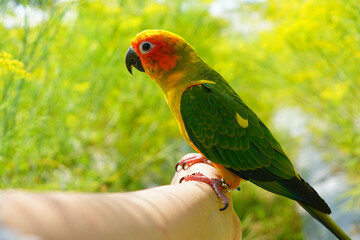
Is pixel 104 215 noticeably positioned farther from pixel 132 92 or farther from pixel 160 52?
pixel 132 92

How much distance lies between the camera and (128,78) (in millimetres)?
2080

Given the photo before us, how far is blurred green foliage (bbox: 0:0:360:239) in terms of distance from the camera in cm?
150

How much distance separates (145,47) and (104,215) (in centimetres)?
81

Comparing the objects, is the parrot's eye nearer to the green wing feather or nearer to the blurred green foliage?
the green wing feather

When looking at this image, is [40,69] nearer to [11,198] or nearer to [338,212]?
[11,198]

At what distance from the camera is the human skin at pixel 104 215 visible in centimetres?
32

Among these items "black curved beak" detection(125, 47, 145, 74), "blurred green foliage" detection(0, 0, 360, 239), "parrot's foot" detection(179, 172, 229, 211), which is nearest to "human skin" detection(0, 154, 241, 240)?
"parrot's foot" detection(179, 172, 229, 211)

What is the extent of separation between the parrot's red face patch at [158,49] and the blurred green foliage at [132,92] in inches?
13.4

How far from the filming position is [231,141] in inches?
42.0

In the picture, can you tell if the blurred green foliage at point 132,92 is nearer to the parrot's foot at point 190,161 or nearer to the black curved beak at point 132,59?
the black curved beak at point 132,59

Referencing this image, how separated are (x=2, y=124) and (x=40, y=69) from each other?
539mm

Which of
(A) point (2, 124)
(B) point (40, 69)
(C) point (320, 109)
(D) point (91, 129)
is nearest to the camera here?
(A) point (2, 124)

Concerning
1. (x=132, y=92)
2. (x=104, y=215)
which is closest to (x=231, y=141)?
(x=104, y=215)

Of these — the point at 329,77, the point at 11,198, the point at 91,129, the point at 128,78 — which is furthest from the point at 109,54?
the point at 11,198
